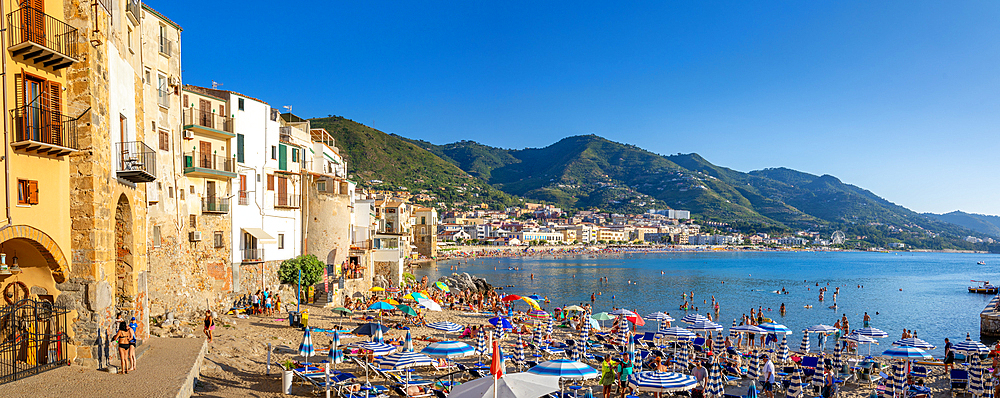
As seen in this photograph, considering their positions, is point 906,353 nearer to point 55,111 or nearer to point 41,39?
point 55,111

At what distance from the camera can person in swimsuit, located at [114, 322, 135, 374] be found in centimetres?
1164

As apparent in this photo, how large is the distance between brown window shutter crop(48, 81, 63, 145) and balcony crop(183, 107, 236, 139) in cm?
1244

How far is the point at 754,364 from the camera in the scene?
1780 centimetres


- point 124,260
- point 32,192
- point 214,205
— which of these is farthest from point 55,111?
point 214,205

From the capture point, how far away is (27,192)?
35.3 ft

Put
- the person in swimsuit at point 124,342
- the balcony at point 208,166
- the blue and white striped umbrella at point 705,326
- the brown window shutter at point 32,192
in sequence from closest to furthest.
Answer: the brown window shutter at point 32,192, the person in swimsuit at point 124,342, the balcony at point 208,166, the blue and white striped umbrella at point 705,326

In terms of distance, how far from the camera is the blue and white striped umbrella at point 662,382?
14055 millimetres

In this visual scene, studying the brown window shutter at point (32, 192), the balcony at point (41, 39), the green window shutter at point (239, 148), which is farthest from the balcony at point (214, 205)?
the brown window shutter at point (32, 192)

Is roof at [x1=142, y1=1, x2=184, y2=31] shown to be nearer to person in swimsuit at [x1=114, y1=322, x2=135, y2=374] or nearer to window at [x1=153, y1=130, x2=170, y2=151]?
window at [x1=153, y1=130, x2=170, y2=151]

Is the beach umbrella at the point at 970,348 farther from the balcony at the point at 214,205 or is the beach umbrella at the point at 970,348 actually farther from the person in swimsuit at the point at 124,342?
the balcony at the point at 214,205

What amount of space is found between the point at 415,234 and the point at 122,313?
79815mm

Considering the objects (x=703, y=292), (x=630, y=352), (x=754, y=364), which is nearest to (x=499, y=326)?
(x=630, y=352)

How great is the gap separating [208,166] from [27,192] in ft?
46.8

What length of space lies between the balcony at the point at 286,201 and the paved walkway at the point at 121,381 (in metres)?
15.1
